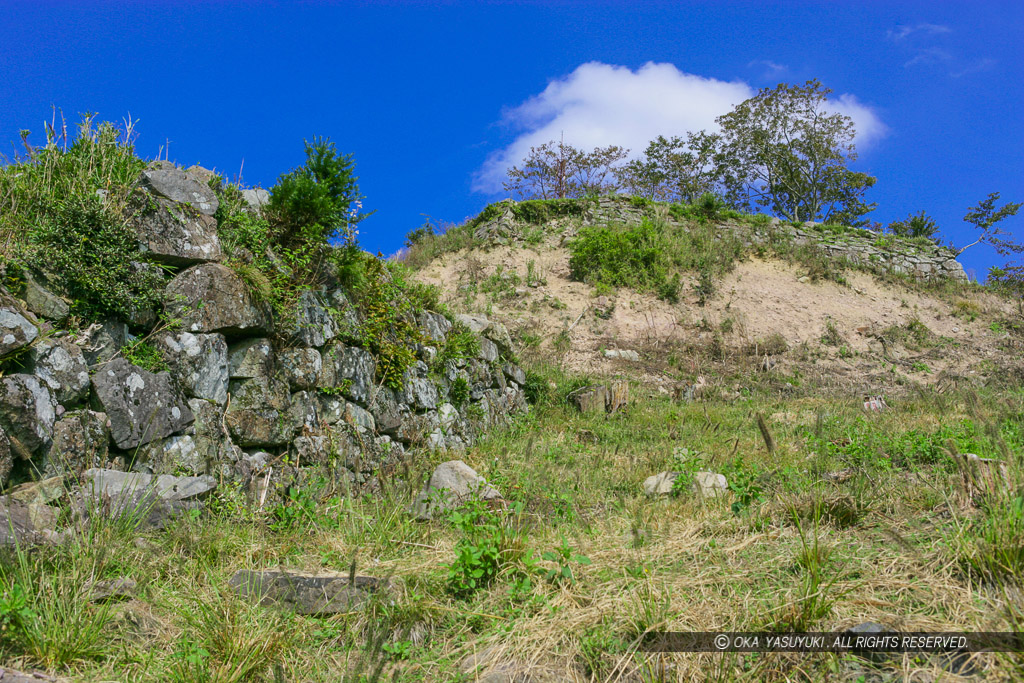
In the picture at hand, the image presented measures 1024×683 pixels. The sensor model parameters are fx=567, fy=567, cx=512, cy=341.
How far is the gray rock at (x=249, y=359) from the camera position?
16.9 feet

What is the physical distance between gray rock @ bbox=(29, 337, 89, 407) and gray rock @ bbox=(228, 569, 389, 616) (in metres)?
1.93

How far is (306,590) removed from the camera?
326cm

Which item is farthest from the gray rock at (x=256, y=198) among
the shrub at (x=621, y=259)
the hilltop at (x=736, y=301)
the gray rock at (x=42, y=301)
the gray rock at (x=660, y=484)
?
the shrub at (x=621, y=259)

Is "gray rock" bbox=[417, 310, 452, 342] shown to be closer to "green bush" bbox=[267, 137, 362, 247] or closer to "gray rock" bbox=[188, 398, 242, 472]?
"green bush" bbox=[267, 137, 362, 247]

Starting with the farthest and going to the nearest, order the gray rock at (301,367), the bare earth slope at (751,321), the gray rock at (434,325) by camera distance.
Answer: the bare earth slope at (751,321), the gray rock at (434,325), the gray rock at (301,367)

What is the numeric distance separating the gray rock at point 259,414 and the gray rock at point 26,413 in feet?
4.35

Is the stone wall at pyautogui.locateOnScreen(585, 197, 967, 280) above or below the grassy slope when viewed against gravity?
above

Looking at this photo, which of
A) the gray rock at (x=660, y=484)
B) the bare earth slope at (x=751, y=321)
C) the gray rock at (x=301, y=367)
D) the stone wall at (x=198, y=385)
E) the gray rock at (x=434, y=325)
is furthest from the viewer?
the bare earth slope at (x=751, y=321)

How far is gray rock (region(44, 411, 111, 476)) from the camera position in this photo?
3756 millimetres

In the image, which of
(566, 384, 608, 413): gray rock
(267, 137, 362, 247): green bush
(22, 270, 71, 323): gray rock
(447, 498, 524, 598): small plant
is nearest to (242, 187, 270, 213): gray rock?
(267, 137, 362, 247): green bush

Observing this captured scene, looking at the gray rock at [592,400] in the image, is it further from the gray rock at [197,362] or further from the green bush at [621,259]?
the green bush at [621,259]

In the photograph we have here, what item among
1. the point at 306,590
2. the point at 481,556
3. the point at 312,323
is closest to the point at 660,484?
the point at 481,556

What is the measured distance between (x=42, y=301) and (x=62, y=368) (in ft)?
1.76

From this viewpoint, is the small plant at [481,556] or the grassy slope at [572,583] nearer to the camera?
the grassy slope at [572,583]
